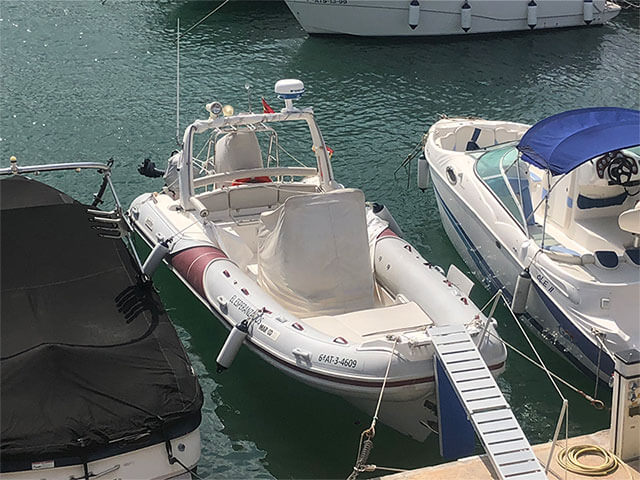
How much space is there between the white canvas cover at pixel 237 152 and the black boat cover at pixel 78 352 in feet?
9.37

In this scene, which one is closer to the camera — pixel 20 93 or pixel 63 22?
pixel 20 93

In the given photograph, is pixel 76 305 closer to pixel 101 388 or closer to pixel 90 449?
pixel 101 388

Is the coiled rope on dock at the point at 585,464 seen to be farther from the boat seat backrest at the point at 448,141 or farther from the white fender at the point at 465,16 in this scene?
the white fender at the point at 465,16

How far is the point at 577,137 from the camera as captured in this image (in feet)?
35.5

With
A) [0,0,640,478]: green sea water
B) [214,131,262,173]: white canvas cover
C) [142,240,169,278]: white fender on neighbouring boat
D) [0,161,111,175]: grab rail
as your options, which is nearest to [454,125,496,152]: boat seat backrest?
[0,0,640,478]: green sea water

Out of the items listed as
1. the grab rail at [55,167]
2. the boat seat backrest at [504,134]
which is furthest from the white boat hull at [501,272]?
the grab rail at [55,167]

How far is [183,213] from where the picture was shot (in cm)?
1203

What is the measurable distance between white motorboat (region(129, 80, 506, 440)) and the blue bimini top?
1787mm

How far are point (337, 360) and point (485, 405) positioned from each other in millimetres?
1578

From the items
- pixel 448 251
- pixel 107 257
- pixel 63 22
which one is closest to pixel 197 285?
pixel 107 257

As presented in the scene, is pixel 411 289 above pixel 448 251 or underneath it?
above

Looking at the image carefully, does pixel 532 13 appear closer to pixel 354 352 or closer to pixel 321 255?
pixel 321 255

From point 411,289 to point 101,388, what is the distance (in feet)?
13.0

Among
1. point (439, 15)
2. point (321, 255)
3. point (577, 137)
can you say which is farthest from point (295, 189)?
point (439, 15)
